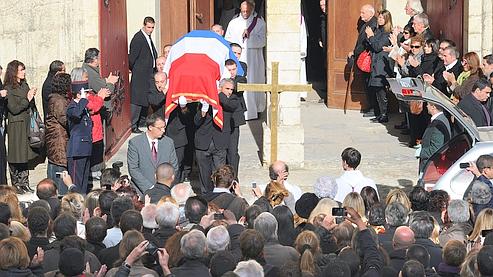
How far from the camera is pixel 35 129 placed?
17859 mm

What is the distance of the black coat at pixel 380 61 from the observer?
2102cm

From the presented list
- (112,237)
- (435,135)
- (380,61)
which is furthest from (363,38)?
(112,237)

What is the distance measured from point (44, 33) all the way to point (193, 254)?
941 centimetres

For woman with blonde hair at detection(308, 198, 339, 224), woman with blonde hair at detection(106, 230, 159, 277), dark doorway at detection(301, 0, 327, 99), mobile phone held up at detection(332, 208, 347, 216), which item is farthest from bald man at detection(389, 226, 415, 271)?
dark doorway at detection(301, 0, 327, 99)

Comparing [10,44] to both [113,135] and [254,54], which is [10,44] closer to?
[113,135]

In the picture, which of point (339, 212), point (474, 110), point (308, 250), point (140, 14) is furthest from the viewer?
point (140, 14)

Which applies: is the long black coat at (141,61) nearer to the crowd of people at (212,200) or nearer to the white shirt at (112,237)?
the crowd of people at (212,200)

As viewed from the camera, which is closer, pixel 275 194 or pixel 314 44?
pixel 275 194

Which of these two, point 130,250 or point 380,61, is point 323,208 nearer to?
point 130,250

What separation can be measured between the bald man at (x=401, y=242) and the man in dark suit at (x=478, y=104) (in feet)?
17.8

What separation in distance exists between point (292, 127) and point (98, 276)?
8475mm

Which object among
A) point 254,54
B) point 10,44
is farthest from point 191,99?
point 254,54

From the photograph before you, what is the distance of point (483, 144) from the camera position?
48.7 ft

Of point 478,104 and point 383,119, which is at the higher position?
point 478,104
